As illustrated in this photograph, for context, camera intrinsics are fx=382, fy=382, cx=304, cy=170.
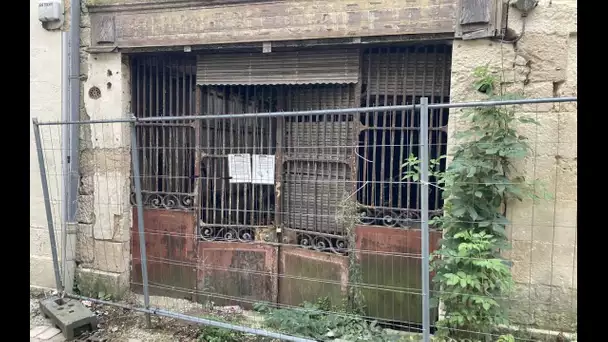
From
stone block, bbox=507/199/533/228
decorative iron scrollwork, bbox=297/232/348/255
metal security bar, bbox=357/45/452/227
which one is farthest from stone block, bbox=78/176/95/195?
stone block, bbox=507/199/533/228

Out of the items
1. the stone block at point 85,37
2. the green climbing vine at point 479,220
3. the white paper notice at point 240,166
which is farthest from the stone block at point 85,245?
the green climbing vine at point 479,220

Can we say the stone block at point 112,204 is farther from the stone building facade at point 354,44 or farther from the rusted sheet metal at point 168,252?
the rusted sheet metal at point 168,252

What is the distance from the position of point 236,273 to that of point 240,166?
124cm

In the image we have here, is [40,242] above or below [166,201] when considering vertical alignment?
below

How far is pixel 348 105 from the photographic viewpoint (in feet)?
13.2

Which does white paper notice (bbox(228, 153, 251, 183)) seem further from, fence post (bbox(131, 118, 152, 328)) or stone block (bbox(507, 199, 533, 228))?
stone block (bbox(507, 199, 533, 228))

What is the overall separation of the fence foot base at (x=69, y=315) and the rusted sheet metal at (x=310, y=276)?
198cm

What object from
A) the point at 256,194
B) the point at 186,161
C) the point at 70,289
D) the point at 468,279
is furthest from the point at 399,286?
the point at 70,289

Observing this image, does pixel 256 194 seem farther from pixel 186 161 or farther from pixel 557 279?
pixel 557 279

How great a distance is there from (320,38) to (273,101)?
0.97m

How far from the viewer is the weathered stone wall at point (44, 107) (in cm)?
456

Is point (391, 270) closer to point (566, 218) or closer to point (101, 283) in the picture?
point (566, 218)

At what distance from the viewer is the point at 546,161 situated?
128 inches

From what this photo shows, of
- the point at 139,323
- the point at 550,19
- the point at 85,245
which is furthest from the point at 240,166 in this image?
the point at 550,19
